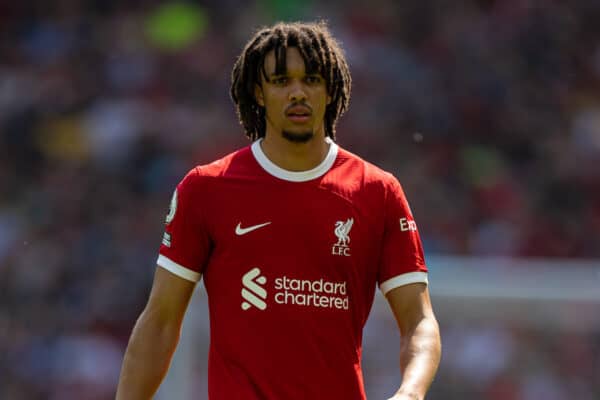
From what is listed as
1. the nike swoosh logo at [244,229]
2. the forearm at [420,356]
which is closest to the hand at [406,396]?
the forearm at [420,356]

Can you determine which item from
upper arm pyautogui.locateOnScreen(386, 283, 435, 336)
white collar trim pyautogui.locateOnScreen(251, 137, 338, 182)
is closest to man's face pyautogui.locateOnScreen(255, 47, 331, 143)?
white collar trim pyautogui.locateOnScreen(251, 137, 338, 182)

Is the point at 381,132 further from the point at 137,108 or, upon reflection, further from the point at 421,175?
the point at 137,108

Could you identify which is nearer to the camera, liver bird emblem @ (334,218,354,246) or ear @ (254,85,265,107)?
liver bird emblem @ (334,218,354,246)

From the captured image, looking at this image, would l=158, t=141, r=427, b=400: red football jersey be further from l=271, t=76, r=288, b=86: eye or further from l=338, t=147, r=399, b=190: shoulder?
l=271, t=76, r=288, b=86: eye

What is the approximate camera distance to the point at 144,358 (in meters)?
4.10

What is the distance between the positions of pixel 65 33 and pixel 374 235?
905 cm

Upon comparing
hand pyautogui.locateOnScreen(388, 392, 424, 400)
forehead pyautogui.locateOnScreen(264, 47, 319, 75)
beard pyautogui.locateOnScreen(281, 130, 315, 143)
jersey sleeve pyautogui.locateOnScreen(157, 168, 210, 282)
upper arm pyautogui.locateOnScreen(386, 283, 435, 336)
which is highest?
forehead pyautogui.locateOnScreen(264, 47, 319, 75)

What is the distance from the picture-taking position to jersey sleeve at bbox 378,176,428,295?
412 cm

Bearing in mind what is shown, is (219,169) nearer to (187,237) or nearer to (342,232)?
(187,237)

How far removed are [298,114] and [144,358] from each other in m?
0.98

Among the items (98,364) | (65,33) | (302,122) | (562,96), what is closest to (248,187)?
(302,122)

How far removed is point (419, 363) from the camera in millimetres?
3980

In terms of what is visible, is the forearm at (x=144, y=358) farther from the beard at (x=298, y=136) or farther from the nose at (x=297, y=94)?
the nose at (x=297, y=94)

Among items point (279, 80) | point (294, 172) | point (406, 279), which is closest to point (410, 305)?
point (406, 279)
